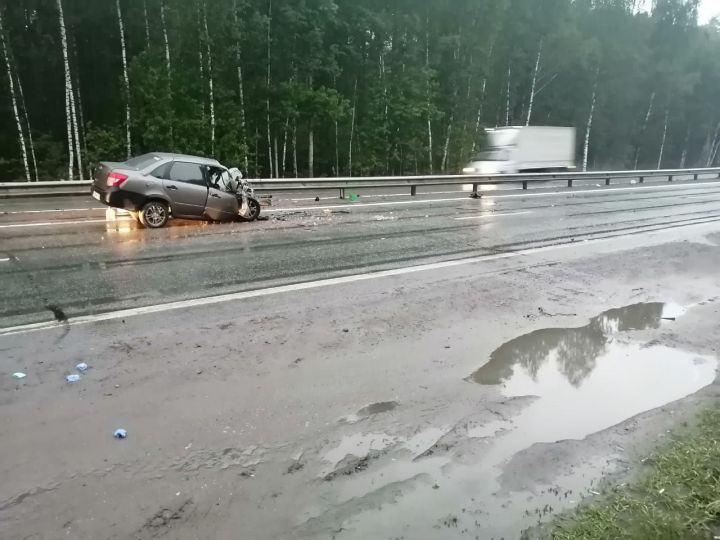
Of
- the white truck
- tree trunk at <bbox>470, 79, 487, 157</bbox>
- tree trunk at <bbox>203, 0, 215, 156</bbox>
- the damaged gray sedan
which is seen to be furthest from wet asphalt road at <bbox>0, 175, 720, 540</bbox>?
tree trunk at <bbox>470, 79, 487, 157</bbox>

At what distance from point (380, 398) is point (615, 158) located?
58611 millimetres

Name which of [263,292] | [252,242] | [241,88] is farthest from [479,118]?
[263,292]

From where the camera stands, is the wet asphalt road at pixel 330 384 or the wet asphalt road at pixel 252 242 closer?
the wet asphalt road at pixel 330 384

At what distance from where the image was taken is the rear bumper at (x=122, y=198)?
11531mm

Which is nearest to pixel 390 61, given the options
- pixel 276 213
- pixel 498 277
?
pixel 276 213

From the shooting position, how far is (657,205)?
785 inches

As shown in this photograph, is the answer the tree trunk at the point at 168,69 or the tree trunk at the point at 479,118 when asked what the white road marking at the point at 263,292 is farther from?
the tree trunk at the point at 479,118

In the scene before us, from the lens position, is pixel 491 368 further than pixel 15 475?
Yes

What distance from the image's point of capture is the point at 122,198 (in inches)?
455

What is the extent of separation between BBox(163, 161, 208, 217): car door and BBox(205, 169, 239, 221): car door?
0.15m

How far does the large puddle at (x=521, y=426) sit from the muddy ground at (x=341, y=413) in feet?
0.05

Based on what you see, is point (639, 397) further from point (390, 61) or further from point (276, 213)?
point (390, 61)

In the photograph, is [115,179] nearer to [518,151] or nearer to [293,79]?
[293,79]

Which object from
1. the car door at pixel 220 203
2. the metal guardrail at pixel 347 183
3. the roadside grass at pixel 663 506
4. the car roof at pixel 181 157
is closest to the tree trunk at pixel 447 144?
the metal guardrail at pixel 347 183
